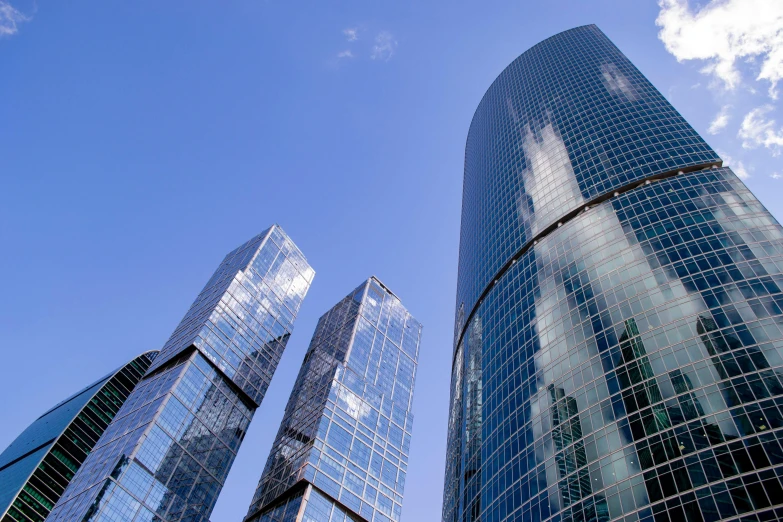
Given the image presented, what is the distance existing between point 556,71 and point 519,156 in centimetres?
2299

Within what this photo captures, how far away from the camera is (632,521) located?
1614 inches

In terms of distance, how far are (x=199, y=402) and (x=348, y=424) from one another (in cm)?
2662

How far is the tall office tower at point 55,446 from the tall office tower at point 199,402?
3076cm

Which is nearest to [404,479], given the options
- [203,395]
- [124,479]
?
[203,395]

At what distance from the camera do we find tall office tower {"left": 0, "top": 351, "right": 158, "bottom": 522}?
125 m

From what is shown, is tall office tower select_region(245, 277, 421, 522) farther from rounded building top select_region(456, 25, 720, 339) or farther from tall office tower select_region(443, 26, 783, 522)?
rounded building top select_region(456, 25, 720, 339)

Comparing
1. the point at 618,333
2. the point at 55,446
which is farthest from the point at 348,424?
the point at 618,333

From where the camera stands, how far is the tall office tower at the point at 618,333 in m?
41.3

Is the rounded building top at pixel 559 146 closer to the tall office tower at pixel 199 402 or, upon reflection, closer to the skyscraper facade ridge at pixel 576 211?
the skyscraper facade ridge at pixel 576 211

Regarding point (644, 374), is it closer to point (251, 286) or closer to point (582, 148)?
point (582, 148)

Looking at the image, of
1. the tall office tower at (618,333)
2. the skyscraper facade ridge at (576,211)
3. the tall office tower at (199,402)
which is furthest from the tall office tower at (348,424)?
the skyscraper facade ridge at (576,211)

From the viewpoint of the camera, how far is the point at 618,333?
5319cm

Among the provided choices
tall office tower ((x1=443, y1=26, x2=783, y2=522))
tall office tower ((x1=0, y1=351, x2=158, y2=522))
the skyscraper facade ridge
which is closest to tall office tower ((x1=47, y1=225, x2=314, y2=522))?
tall office tower ((x1=0, y1=351, x2=158, y2=522))

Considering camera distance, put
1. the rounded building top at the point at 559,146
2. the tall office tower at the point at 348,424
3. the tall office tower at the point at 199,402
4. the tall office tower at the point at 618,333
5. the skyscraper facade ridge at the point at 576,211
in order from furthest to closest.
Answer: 1. the tall office tower at the point at 348,424
2. the tall office tower at the point at 199,402
3. the rounded building top at the point at 559,146
4. the skyscraper facade ridge at the point at 576,211
5. the tall office tower at the point at 618,333
